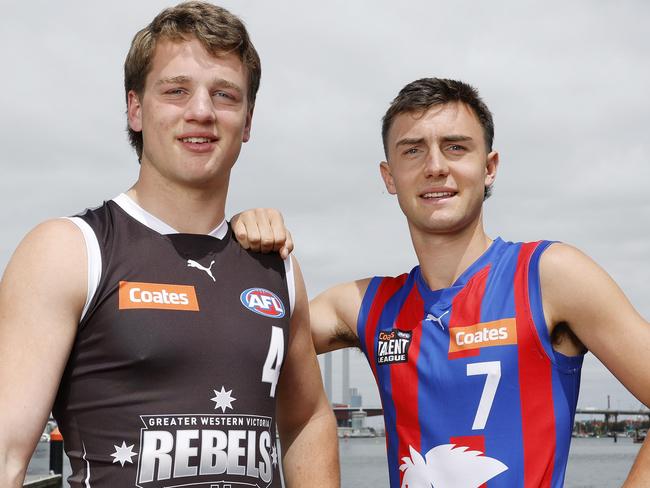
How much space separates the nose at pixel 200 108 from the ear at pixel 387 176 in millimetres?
1576

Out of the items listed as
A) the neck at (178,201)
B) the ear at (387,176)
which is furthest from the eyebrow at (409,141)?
the neck at (178,201)

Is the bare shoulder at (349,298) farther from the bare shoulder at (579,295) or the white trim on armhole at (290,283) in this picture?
the bare shoulder at (579,295)

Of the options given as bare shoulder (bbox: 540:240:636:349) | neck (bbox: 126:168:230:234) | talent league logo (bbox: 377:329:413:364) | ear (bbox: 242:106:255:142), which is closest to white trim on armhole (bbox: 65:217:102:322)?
neck (bbox: 126:168:230:234)

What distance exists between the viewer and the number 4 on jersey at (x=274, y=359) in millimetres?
3525

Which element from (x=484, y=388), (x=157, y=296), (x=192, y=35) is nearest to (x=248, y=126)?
(x=192, y=35)

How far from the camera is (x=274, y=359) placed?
3572 millimetres

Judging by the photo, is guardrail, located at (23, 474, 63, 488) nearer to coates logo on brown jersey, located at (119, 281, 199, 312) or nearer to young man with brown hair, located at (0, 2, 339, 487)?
young man with brown hair, located at (0, 2, 339, 487)

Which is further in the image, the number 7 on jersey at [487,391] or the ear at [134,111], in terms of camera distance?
the number 7 on jersey at [487,391]

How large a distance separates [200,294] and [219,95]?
3.00ft

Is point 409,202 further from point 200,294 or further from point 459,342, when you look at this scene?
point 200,294

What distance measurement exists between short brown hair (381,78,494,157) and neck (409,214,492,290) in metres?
Answer: 0.54

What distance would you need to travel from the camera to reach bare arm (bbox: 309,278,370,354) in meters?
4.97

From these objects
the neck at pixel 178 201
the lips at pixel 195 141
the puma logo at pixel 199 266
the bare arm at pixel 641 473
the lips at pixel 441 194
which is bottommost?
the bare arm at pixel 641 473

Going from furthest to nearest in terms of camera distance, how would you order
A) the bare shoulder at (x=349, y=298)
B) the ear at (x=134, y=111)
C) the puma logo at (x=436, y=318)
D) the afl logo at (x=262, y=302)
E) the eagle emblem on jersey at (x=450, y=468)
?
the bare shoulder at (x=349, y=298) → the puma logo at (x=436, y=318) → the eagle emblem on jersey at (x=450, y=468) → the ear at (x=134, y=111) → the afl logo at (x=262, y=302)
